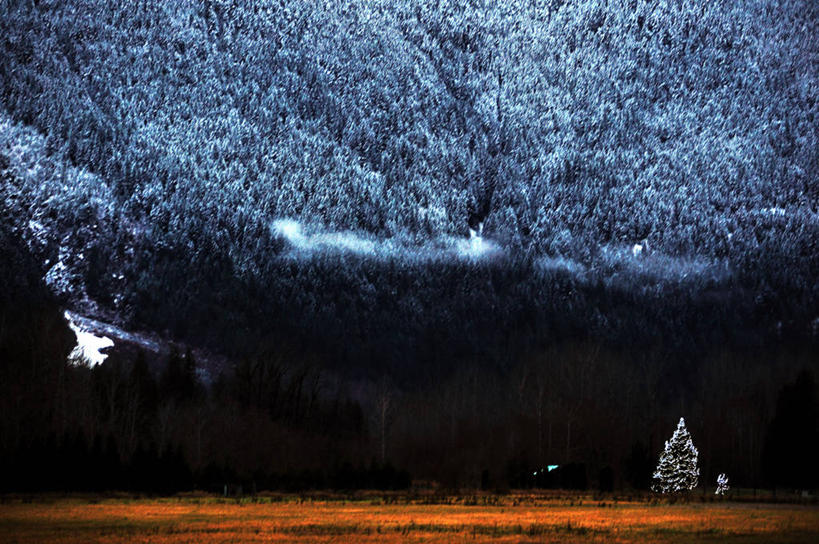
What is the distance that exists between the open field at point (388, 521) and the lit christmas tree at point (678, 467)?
2629cm

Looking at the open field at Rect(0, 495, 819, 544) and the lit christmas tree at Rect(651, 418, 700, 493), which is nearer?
the open field at Rect(0, 495, 819, 544)

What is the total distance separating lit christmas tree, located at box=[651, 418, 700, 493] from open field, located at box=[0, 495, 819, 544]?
26290 mm

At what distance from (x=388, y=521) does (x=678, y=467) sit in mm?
58365

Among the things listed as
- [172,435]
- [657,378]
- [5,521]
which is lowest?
[5,521]

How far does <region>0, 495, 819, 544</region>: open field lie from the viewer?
5328 centimetres

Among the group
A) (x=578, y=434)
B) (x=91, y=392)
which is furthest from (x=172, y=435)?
(x=578, y=434)

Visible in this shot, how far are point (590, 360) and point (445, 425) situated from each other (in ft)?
79.6

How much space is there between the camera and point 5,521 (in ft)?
202

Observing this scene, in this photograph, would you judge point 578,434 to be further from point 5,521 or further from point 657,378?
point 5,521

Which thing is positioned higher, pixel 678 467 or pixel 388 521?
pixel 678 467

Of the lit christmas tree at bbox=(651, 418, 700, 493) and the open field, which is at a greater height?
the lit christmas tree at bbox=(651, 418, 700, 493)

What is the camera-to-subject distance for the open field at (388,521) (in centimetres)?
5328

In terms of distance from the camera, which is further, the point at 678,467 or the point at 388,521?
the point at 678,467

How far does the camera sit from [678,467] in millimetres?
115438
